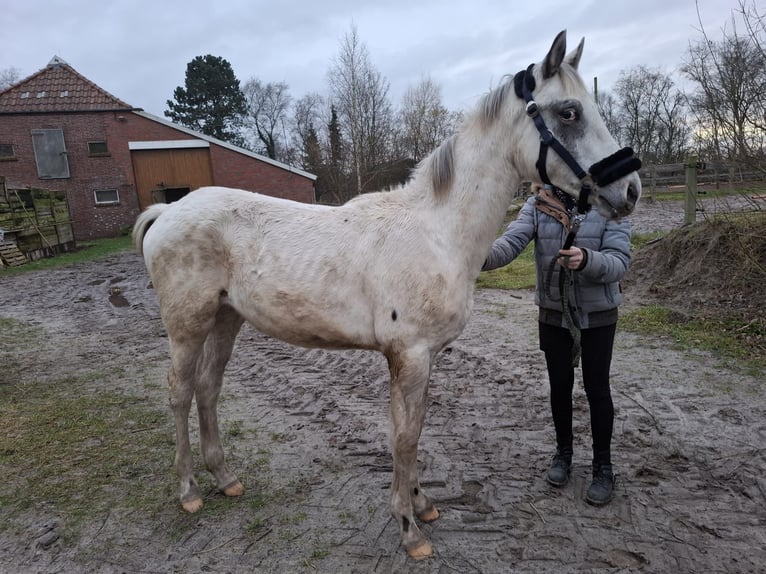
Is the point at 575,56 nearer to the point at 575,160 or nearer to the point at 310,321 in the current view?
the point at 575,160

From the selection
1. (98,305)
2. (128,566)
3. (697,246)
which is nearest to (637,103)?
(697,246)

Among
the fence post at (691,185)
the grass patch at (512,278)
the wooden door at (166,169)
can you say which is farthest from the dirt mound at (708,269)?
the wooden door at (166,169)

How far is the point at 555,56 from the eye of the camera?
2.11 m

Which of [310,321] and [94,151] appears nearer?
[310,321]

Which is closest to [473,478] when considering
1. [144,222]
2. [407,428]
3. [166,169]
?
[407,428]

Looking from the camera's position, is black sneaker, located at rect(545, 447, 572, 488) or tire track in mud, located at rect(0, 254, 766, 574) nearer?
tire track in mud, located at rect(0, 254, 766, 574)

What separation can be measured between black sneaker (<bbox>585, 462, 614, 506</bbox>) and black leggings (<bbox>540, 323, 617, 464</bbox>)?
0.16ft

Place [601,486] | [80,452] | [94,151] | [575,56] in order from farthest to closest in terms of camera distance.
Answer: [94,151]
[80,452]
[601,486]
[575,56]

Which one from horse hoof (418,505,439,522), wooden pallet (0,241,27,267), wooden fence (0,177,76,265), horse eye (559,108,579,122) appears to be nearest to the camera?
horse eye (559,108,579,122)

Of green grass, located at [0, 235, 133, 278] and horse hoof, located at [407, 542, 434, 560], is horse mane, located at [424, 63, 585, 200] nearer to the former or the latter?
horse hoof, located at [407, 542, 434, 560]

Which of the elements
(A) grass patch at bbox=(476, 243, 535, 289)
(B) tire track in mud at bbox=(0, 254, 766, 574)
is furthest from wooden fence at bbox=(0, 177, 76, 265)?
(A) grass patch at bbox=(476, 243, 535, 289)

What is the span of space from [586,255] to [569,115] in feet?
2.51

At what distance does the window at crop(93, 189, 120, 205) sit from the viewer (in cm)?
2192

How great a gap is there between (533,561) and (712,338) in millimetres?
4433
